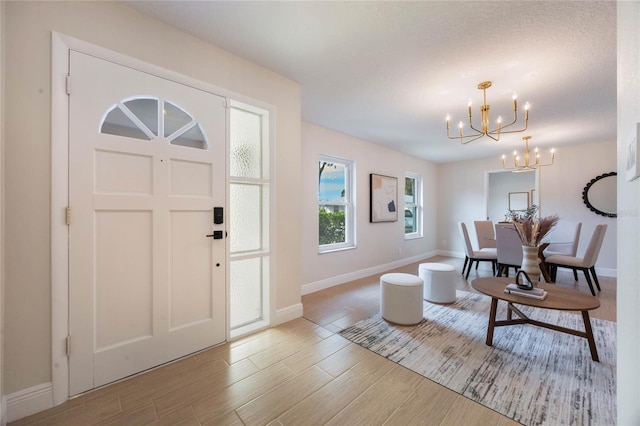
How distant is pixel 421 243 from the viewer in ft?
20.2

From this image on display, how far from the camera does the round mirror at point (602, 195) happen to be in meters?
4.47

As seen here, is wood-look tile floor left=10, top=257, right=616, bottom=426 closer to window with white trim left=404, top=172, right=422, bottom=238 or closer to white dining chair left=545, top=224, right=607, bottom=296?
white dining chair left=545, top=224, right=607, bottom=296

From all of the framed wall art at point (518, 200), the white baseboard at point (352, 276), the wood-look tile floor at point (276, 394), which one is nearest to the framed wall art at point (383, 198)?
the white baseboard at point (352, 276)

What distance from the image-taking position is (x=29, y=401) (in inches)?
56.4

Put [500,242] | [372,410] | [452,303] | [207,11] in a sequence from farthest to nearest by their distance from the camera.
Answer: [500,242] < [452,303] < [207,11] < [372,410]

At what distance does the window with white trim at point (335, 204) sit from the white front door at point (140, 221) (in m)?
2.11

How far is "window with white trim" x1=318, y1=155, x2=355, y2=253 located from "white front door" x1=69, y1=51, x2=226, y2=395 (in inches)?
82.9

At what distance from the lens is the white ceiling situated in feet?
5.55

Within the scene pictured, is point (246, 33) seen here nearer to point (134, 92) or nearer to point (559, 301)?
point (134, 92)

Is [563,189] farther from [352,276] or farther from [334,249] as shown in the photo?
[334,249]

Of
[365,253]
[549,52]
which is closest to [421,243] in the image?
[365,253]

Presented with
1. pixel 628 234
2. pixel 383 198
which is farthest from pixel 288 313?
pixel 383 198

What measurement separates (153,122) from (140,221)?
727 mm

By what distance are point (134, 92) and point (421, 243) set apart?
5.96m
